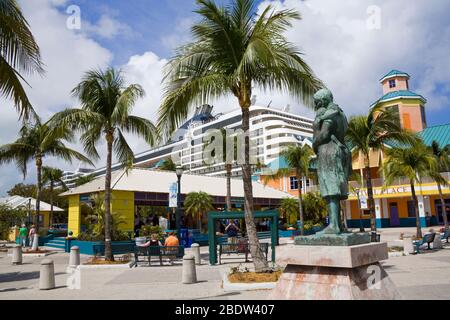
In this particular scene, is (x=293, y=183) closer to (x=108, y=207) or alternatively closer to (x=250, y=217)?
(x=108, y=207)

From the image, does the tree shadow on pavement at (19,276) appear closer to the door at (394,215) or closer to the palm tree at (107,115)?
the palm tree at (107,115)

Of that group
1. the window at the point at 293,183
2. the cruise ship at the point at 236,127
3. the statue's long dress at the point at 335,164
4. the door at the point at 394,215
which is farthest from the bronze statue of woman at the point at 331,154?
the cruise ship at the point at 236,127

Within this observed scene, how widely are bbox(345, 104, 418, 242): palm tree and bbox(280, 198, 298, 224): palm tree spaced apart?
1630cm

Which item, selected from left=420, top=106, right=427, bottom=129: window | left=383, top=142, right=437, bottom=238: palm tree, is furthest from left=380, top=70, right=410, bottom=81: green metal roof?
left=383, top=142, right=437, bottom=238: palm tree

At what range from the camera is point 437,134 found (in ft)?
127

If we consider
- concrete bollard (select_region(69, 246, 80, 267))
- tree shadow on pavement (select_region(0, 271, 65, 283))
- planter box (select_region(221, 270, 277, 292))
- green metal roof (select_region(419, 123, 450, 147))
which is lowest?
tree shadow on pavement (select_region(0, 271, 65, 283))

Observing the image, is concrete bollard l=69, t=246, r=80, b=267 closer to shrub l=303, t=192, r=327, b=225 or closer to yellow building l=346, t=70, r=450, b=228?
shrub l=303, t=192, r=327, b=225

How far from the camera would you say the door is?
38250 millimetres

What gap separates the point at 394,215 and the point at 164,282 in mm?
34505

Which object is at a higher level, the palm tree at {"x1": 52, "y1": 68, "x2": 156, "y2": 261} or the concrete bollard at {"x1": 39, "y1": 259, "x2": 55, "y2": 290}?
the palm tree at {"x1": 52, "y1": 68, "x2": 156, "y2": 261}

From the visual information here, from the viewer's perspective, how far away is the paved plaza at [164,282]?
8.17 m

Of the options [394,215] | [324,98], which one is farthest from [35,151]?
[394,215]
